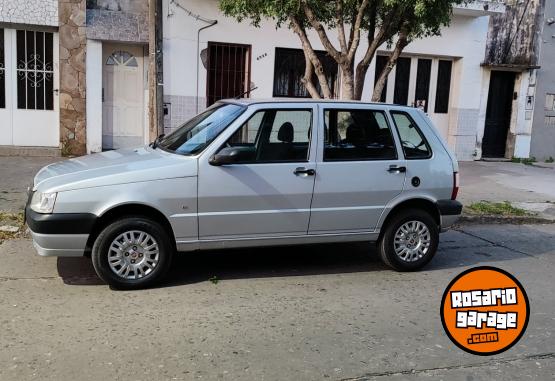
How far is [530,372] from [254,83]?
9992 millimetres

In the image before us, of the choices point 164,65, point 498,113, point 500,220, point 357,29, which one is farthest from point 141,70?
point 498,113

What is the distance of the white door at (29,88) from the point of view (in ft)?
39.5

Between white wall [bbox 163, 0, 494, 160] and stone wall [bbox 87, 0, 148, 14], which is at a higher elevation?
stone wall [bbox 87, 0, 148, 14]

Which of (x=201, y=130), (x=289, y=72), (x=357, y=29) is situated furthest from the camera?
(x=289, y=72)

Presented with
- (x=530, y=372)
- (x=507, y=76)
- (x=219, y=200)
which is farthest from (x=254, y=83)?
(x=530, y=372)

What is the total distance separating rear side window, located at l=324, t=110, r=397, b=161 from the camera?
6.01 m

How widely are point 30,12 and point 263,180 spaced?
8.35 m

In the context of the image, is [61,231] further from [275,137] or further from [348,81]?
[348,81]

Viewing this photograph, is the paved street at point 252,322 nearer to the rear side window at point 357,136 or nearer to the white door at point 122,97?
the rear side window at point 357,136

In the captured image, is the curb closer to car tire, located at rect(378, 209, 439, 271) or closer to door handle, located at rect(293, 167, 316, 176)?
car tire, located at rect(378, 209, 439, 271)

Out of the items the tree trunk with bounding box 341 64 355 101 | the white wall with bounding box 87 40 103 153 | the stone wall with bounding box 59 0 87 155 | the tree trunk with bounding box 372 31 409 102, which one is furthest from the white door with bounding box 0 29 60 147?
the tree trunk with bounding box 372 31 409 102

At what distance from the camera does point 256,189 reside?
18.6 feet

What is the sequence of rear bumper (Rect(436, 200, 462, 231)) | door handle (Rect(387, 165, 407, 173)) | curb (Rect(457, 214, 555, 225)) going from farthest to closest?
curb (Rect(457, 214, 555, 225)), rear bumper (Rect(436, 200, 462, 231)), door handle (Rect(387, 165, 407, 173))

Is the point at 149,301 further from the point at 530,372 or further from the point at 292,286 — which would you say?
the point at 530,372
